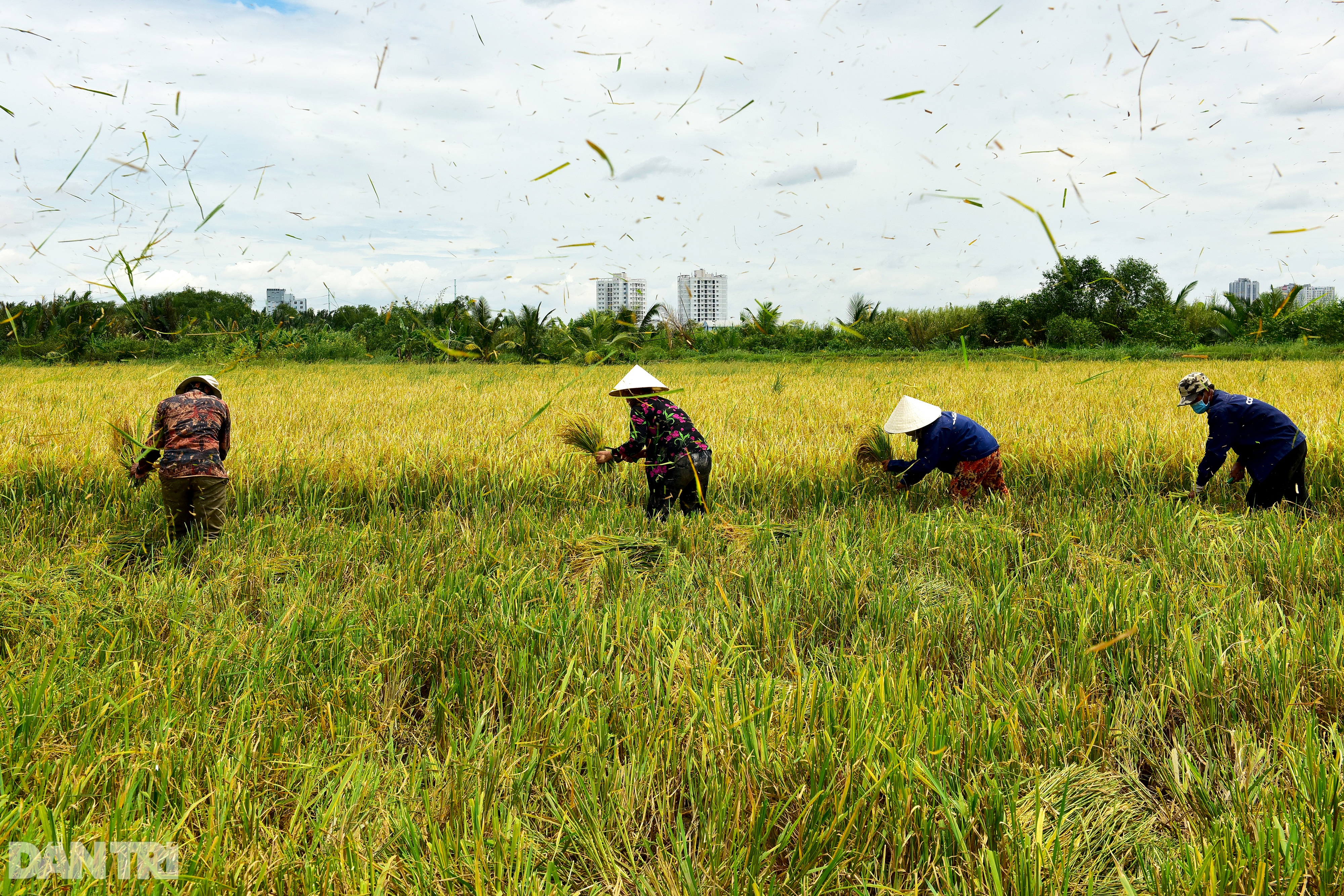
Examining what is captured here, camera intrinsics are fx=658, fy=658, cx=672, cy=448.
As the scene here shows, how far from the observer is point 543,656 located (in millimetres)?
2418

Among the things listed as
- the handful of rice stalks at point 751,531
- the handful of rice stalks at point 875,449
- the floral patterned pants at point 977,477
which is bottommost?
the handful of rice stalks at point 751,531

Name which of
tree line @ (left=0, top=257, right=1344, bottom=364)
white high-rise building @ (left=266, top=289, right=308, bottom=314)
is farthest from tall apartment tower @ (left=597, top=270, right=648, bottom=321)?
white high-rise building @ (left=266, top=289, right=308, bottom=314)

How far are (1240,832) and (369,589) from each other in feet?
10.0

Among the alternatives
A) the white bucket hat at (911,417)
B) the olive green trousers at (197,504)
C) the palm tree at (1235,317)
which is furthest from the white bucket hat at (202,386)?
the palm tree at (1235,317)

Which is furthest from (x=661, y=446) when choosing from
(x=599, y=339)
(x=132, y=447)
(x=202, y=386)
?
(x=599, y=339)

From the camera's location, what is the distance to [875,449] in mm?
4832

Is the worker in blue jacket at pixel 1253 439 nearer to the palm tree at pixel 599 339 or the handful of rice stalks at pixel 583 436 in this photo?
the handful of rice stalks at pixel 583 436

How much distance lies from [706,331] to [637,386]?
23655 mm

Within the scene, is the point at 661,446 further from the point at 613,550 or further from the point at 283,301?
the point at 283,301

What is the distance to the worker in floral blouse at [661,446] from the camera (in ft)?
14.0

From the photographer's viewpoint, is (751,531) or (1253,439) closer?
(751,531)

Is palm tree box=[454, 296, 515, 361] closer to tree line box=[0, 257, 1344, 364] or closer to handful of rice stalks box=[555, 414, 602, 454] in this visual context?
tree line box=[0, 257, 1344, 364]

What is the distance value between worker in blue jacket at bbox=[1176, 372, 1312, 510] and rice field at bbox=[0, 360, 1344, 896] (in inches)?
14.0

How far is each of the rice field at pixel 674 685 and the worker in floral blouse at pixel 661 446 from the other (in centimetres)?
27
